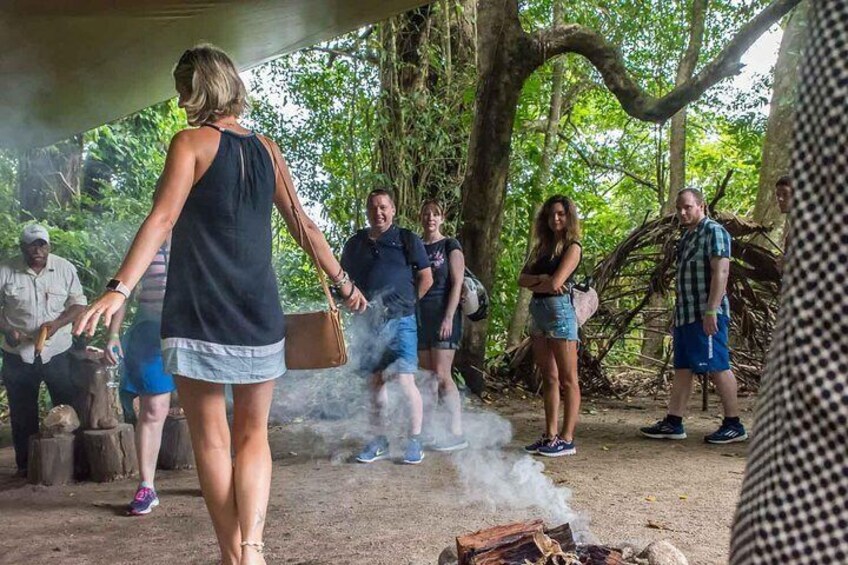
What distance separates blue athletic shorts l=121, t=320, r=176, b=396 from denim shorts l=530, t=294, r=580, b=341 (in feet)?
7.99

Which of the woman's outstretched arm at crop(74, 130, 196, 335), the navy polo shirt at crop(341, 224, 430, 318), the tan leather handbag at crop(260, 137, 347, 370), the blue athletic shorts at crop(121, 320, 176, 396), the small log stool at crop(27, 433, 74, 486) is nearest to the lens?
the woman's outstretched arm at crop(74, 130, 196, 335)

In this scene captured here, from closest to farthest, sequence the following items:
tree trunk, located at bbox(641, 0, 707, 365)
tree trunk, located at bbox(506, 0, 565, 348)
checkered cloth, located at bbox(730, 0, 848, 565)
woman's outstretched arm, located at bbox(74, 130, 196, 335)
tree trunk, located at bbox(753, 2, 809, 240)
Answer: checkered cloth, located at bbox(730, 0, 848, 565) → woman's outstretched arm, located at bbox(74, 130, 196, 335) → tree trunk, located at bbox(641, 0, 707, 365) → tree trunk, located at bbox(753, 2, 809, 240) → tree trunk, located at bbox(506, 0, 565, 348)

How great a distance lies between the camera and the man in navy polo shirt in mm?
5535

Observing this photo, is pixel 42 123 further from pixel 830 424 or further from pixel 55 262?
pixel 830 424

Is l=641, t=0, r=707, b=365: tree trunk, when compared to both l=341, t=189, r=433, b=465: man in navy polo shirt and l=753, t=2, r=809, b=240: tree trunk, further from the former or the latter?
l=341, t=189, r=433, b=465: man in navy polo shirt

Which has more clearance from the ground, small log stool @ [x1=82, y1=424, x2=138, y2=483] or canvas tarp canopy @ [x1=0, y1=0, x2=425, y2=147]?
canvas tarp canopy @ [x1=0, y1=0, x2=425, y2=147]

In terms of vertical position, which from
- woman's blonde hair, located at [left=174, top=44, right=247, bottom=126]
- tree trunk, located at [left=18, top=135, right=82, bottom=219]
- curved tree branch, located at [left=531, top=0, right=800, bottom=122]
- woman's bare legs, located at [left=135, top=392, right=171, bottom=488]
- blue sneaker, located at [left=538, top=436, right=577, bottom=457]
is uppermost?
curved tree branch, located at [left=531, top=0, right=800, bottom=122]

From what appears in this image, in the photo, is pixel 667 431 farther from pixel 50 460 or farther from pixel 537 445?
pixel 50 460

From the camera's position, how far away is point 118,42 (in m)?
4.88

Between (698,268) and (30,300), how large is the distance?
470 centimetres

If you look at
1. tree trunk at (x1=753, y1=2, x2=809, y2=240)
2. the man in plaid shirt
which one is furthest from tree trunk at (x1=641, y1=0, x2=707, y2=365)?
the man in plaid shirt

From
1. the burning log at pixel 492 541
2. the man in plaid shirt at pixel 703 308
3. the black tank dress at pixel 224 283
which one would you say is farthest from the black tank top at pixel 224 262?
the man in plaid shirt at pixel 703 308

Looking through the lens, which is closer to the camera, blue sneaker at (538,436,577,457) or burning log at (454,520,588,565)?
burning log at (454,520,588,565)

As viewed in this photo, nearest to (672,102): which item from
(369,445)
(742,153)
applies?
(369,445)
